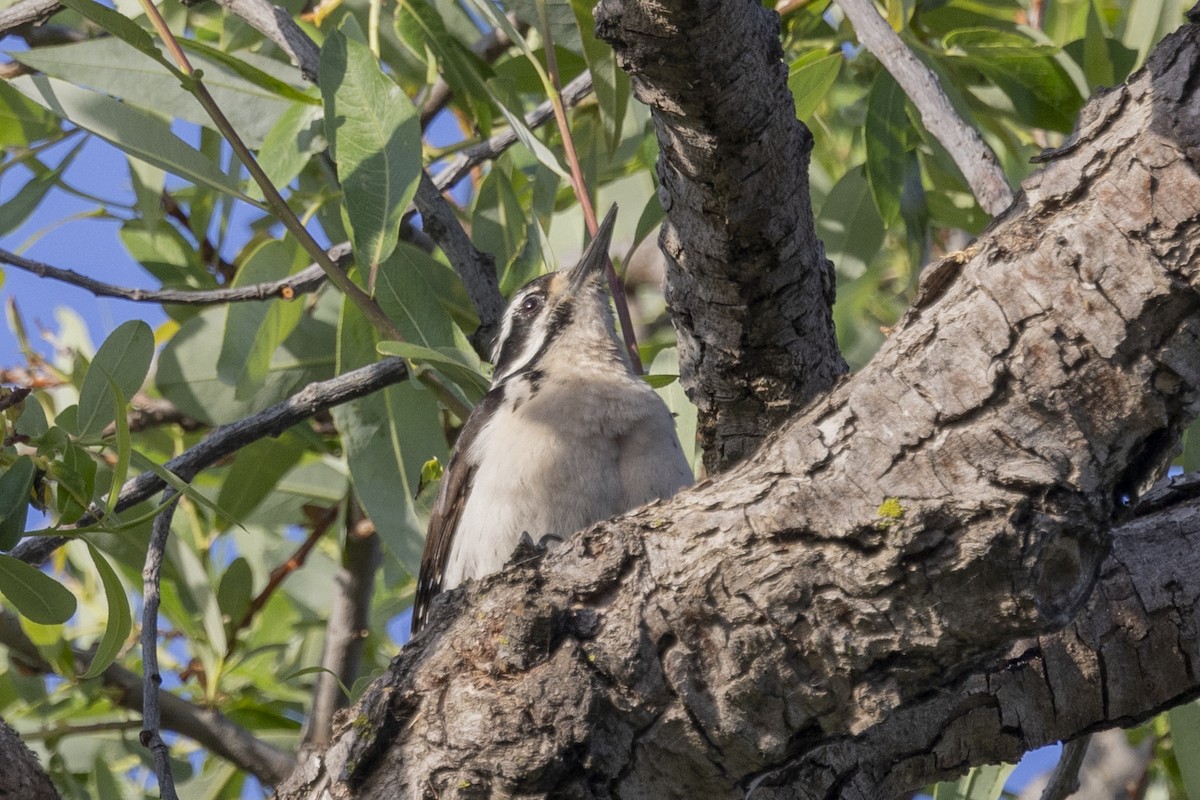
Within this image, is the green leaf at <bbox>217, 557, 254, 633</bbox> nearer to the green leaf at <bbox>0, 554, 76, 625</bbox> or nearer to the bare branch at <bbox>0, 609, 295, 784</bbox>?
the bare branch at <bbox>0, 609, 295, 784</bbox>

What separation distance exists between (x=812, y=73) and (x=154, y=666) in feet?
9.08

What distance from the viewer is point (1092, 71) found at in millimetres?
4238

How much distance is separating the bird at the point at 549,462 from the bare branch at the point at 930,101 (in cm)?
107

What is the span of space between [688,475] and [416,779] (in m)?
1.95

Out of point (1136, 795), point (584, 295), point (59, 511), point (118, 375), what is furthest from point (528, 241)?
point (1136, 795)

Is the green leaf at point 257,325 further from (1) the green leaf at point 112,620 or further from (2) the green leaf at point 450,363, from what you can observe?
(1) the green leaf at point 112,620

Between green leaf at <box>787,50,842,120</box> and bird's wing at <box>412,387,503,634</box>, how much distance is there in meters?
1.50

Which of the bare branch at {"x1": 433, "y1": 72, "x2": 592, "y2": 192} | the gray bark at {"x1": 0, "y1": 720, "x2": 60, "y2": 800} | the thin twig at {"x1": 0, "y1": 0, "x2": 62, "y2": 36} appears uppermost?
the thin twig at {"x1": 0, "y1": 0, "x2": 62, "y2": 36}

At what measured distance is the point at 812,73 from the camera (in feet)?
14.1

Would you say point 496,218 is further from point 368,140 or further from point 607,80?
point 368,140

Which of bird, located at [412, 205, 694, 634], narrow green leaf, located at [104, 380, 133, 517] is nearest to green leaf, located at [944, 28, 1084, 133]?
bird, located at [412, 205, 694, 634]

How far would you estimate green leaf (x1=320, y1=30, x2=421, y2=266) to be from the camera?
3699mm

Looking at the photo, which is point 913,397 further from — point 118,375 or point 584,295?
point 584,295

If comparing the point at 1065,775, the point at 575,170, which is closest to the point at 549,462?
the point at 575,170
